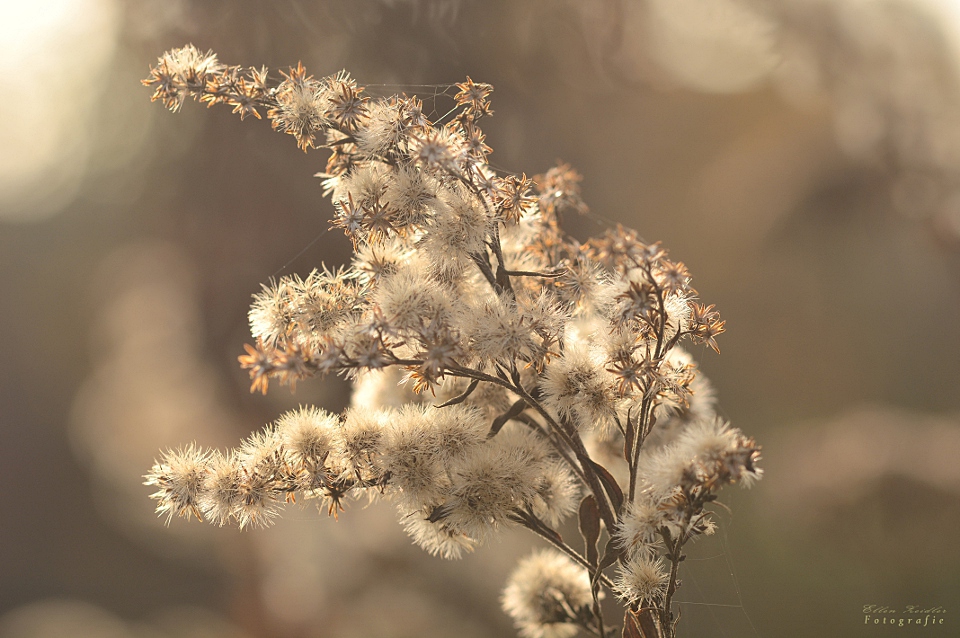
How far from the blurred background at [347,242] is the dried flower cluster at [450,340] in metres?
0.48

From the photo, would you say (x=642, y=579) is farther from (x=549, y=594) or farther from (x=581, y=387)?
(x=549, y=594)

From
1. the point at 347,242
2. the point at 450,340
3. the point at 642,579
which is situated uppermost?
the point at 347,242

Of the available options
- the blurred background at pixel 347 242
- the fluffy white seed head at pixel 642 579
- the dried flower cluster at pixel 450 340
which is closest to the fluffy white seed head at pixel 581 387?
the dried flower cluster at pixel 450 340

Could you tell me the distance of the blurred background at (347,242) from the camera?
97 cm

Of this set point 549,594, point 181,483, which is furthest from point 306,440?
point 549,594

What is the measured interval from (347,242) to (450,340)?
2.30 feet

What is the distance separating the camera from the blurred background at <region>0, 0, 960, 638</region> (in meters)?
0.97

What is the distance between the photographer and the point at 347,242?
3.61ft

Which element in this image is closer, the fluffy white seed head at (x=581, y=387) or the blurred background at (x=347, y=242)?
the fluffy white seed head at (x=581, y=387)

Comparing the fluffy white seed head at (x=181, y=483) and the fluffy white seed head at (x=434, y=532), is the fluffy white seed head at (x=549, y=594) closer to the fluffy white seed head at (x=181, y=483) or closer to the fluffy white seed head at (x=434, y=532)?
the fluffy white seed head at (x=434, y=532)

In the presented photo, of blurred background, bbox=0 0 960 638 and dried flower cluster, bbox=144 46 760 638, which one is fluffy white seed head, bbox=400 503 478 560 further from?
blurred background, bbox=0 0 960 638

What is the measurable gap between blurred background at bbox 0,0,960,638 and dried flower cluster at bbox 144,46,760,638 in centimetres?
48

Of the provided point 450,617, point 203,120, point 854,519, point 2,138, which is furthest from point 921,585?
point 2,138

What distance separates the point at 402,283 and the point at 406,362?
6 centimetres
